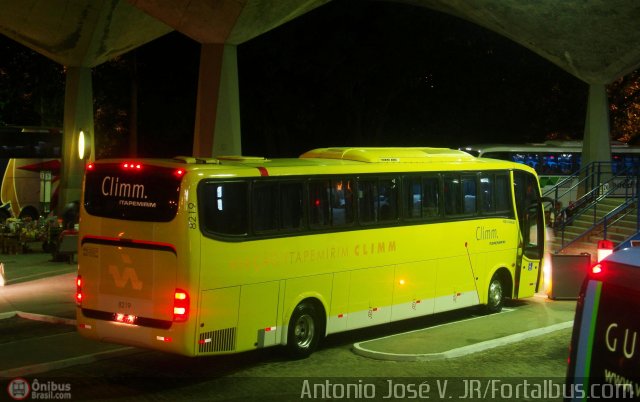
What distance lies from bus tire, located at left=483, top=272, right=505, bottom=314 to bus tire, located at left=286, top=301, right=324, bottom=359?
4.75 metres

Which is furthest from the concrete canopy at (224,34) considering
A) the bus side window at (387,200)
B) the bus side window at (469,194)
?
the bus side window at (387,200)

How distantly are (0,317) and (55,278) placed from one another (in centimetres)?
566

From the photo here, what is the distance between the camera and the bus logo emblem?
12.0 metres

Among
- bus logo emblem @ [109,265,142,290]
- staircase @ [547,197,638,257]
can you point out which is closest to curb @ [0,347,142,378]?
bus logo emblem @ [109,265,142,290]

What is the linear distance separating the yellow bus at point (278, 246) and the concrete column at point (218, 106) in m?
8.83


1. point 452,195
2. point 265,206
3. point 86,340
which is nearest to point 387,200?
point 452,195

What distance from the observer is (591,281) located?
19.3 ft

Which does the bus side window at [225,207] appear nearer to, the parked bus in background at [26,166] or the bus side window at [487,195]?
the bus side window at [487,195]

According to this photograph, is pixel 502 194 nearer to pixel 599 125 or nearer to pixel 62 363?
pixel 62 363

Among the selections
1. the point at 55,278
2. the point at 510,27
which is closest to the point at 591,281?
the point at 55,278

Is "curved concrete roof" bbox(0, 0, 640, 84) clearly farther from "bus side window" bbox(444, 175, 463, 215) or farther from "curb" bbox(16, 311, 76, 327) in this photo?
"curb" bbox(16, 311, 76, 327)

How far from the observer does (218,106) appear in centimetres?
2461

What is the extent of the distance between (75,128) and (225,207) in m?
22.8

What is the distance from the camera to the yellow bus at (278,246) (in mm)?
11914
